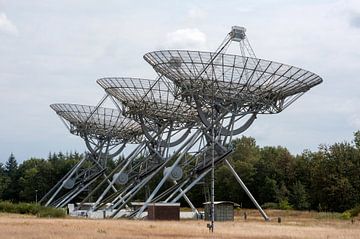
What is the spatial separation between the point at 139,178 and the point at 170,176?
1451 cm

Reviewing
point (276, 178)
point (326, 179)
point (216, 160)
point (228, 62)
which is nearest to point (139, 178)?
point (216, 160)

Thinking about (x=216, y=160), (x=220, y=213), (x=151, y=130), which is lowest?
(x=220, y=213)

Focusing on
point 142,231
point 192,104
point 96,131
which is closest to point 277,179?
point 96,131

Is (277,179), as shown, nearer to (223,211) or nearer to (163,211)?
(223,211)

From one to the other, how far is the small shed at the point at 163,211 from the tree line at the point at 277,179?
14.7 metres

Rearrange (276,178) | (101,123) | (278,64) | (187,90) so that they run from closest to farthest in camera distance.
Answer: (278,64)
(187,90)
(101,123)
(276,178)

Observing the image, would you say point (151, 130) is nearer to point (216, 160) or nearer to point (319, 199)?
point (216, 160)

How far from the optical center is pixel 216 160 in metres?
66.2

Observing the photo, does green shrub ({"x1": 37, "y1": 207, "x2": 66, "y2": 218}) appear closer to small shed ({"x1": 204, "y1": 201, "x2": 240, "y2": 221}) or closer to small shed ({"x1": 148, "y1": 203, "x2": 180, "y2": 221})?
small shed ({"x1": 148, "y1": 203, "x2": 180, "y2": 221})

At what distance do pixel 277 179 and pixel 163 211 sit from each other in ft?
197

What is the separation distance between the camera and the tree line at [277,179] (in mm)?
100875

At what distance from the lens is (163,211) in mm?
65938

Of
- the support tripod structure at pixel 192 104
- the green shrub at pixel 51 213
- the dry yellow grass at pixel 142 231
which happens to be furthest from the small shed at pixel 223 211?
the dry yellow grass at pixel 142 231

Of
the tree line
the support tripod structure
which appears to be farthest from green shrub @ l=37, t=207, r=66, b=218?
the tree line
